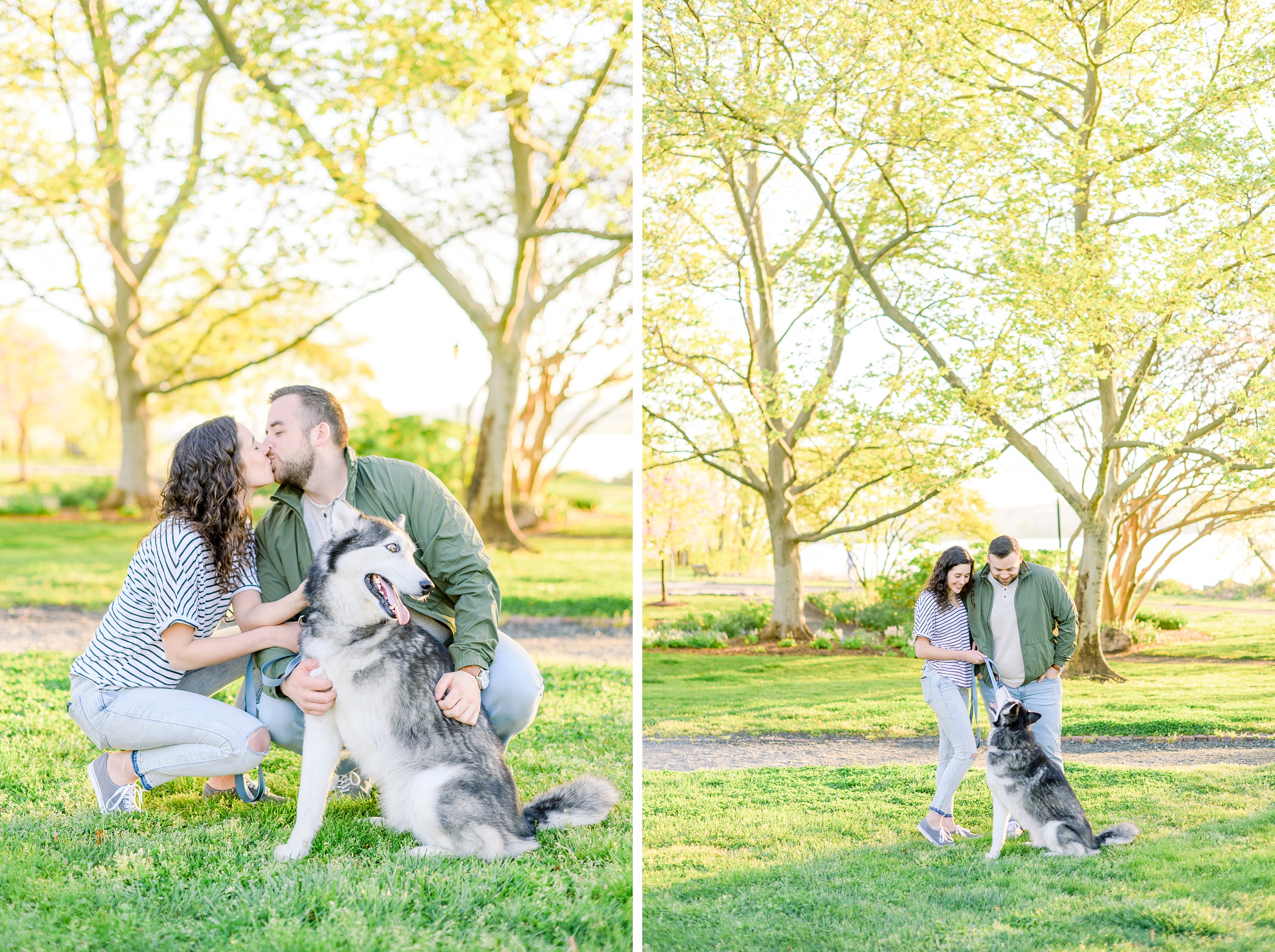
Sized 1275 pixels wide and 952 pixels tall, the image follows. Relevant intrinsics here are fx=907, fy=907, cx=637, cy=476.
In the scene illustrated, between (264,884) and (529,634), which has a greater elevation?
(529,634)

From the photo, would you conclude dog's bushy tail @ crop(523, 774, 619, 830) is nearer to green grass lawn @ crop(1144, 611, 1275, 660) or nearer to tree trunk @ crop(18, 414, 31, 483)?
green grass lawn @ crop(1144, 611, 1275, 660)

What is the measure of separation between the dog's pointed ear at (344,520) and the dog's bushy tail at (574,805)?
1.21 m

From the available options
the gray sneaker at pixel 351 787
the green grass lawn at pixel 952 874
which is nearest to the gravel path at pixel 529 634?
the green grass lawn at pixel 952 874

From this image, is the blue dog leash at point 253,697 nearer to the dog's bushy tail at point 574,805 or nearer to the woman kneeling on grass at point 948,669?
the dog's bushy tail at point 574,805

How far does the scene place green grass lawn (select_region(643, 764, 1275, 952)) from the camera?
3621 mm

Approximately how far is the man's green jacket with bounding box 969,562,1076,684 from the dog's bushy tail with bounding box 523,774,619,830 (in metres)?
1.90

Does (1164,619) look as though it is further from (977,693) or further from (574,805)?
(574,805)

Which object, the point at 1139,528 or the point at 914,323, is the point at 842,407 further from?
the point at 1139,528

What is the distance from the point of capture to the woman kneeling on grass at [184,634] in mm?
3281

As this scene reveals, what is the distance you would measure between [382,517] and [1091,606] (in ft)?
11.3

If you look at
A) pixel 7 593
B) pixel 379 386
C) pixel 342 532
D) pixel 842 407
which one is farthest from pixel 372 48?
pixel 342 532

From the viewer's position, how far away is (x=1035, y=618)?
13.3 ft

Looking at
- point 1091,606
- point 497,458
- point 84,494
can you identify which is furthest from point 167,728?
point 84,494

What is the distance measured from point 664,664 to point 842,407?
195 cm
